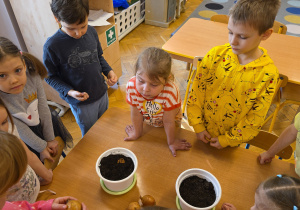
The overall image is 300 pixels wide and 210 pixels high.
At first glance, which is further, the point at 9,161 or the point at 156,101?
the point at 156,101

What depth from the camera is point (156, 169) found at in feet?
3.23

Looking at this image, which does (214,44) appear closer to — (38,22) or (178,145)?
(178,145)

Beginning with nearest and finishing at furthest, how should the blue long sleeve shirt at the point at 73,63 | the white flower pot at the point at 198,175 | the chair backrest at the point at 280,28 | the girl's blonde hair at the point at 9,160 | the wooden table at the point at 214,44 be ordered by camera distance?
1. the girl's blonde hair at the point at 9,160
2. the white flower pot at the point at 198,175
3. the blue long sleeve shirt at the point at 73,63
4. the wooden table at the point at 214,44
5. the chair backrest at the point at 280,28

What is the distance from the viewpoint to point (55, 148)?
3.94ft

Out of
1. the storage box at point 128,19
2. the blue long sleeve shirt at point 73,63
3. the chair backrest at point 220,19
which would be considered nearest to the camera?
the blue long sleeve shirt at point 73,63

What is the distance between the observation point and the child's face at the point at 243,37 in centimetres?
93

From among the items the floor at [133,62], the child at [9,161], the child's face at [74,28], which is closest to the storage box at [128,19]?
the floor at [133,62]

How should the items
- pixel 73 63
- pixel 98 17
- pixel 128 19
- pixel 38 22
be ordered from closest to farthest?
pixel 73 63 < pixel 38 22 < pixel 98 17 < pixel 128 19

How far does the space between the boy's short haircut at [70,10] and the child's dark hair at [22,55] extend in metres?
0.25

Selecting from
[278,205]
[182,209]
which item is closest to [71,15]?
[182,209]

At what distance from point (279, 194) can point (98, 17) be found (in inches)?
81.7

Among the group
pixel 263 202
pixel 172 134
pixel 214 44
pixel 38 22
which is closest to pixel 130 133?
pixel 172 134

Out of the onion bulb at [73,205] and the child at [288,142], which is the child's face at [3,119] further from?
the child at [288,142]

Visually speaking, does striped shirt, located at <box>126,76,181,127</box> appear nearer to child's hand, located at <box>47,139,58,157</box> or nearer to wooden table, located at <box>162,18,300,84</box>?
child's hand, located at <box>47,139,58,157</box>
